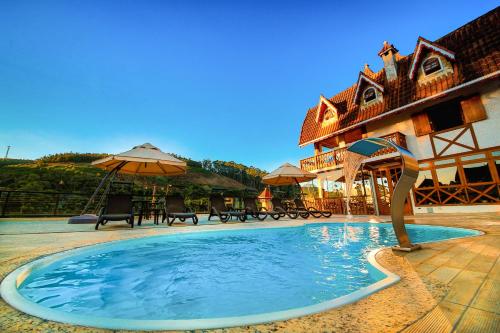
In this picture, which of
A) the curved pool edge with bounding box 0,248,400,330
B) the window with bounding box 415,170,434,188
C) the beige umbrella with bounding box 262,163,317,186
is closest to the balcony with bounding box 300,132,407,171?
the window with bounding box 415,170,434,188

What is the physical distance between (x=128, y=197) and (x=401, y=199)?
810cm

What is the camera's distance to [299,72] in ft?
76.1

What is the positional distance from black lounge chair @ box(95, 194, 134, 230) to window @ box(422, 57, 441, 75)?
16244mm

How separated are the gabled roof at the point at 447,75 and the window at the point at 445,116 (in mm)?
1190

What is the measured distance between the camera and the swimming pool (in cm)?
155

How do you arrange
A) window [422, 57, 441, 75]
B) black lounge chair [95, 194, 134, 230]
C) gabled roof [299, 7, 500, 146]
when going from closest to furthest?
black lounge chair [95, 194, 134, 230] → gabled roof [299, 7, 500, 146] → window [422, 57, 441, 75]

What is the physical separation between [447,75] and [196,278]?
14765 mm

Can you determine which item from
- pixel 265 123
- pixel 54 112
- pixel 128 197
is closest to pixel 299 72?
pixel 265 123

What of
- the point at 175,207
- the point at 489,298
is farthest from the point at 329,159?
the point at 489,298

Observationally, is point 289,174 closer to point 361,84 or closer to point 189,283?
point 361,84

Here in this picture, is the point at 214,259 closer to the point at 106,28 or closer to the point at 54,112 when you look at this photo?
the point at 106,28

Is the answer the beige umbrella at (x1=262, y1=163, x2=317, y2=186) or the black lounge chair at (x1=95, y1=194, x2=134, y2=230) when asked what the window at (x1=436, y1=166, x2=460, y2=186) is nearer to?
the beige umbrella at (x1=262, y1=163, x2=317, y2=186)

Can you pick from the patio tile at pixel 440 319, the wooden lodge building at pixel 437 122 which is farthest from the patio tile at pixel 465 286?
the wooden lodge building at pixel 437 122

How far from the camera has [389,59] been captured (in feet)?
45.5
